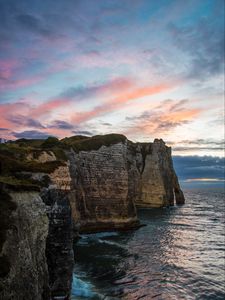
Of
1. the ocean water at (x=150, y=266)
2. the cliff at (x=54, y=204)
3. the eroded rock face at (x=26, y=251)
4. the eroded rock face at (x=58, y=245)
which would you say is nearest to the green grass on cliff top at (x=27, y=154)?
the cliff at (x=54, y=204)

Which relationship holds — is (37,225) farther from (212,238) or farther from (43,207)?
(212,238)

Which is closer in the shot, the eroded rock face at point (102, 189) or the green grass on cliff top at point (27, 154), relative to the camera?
the green grass on cliff top at point (27, 154)

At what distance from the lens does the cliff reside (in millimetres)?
15047

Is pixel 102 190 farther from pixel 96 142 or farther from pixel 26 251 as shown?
pixel 26 251

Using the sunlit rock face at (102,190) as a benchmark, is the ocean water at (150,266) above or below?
below

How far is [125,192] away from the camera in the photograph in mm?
63375

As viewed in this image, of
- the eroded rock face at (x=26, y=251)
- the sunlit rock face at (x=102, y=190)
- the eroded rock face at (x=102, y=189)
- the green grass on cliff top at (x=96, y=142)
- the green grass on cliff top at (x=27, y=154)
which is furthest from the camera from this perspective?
the green grass on cliff top at (x=96, y=142)

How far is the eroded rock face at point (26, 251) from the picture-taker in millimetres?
13781

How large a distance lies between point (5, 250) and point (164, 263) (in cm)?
2859

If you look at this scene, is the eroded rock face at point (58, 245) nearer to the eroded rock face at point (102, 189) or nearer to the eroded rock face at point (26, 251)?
the eroded rock face at point (26, 251)

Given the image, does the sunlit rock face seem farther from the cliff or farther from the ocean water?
the ocean water

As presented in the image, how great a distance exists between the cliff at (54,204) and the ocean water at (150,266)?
5.82m

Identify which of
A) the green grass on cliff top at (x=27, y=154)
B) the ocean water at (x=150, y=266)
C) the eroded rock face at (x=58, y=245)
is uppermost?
the green grass on cliff top at (x=27, y=154)

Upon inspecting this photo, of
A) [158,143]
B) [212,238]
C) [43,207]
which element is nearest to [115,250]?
[212,238]
